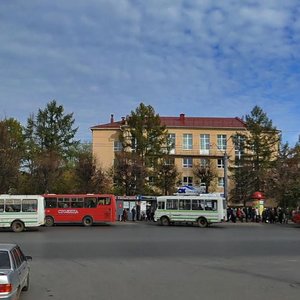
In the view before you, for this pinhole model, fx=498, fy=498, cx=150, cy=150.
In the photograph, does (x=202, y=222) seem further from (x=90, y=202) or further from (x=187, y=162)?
(x=187, y=162)

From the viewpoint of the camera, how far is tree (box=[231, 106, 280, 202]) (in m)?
71.2

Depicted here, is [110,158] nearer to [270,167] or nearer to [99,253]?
[270,167]

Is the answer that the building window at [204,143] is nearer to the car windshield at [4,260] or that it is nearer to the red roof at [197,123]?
the red roof at [197,123]

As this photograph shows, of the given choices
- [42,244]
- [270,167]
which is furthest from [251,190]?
[42,244]

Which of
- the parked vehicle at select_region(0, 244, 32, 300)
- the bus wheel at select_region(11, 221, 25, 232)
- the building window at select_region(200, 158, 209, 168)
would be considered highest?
the building window at select_region(200, 158, 209, 168)

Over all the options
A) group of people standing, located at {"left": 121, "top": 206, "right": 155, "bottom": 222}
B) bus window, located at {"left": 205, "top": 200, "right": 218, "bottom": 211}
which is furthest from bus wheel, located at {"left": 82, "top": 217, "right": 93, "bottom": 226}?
bus window, located at {"left": 205, "top": 200, "right": 218, "bottom": 211}

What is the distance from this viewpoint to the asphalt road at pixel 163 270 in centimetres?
1111

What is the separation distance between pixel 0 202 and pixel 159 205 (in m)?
13.0

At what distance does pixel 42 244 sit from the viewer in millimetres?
24016

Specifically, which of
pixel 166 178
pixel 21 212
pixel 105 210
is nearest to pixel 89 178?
pixel 166 178

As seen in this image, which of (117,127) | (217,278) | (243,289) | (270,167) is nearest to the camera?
(243,289)

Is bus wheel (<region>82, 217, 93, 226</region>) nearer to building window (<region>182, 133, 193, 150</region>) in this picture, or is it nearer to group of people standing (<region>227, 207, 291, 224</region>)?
group of people standing (<region>227, 207, 291, 224</region>)

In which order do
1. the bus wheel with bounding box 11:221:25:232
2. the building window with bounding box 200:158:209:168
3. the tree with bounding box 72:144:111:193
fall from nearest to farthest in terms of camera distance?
the bus wheel with bounding box 11:221:25:232, the tree with bounding box 72:144:111:193, the building window with bounding box 200:158:209:168

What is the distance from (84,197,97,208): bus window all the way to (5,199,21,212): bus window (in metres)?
6.95
